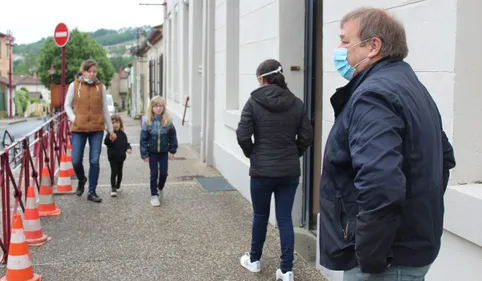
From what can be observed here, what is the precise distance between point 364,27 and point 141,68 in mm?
38978

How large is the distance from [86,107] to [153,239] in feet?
7.67

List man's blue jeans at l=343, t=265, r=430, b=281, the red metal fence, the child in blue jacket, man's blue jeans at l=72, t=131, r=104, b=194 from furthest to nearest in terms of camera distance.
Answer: man's blue jeans at l=72, t=131, r=104, b=194
the child in blue jacket
the red metal fence
man's blue jeans at l=343, t=265, r=430, b=281

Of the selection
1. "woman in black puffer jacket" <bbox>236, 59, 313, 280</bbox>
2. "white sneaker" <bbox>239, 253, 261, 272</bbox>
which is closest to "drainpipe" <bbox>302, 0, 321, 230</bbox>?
"white sneaker" <bbox>239, 253, 261, 272</bbox>

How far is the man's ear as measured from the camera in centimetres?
226

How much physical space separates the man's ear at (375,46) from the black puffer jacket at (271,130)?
224cm

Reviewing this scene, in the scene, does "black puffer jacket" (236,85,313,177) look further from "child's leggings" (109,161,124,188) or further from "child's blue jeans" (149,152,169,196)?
"child's leggings" (109,161,124,188)

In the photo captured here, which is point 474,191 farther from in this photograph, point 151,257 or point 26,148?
point 26,148

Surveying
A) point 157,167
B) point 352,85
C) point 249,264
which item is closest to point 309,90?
point 249,264

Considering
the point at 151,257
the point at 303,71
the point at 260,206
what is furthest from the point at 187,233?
the point at 303,71

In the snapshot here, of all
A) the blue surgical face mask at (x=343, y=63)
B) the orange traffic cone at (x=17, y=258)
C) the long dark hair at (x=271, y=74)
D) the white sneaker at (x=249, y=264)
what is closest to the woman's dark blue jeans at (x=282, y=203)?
the white sneaker at (x=249, y=264)

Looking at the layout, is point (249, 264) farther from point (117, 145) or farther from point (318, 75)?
point (117, 145)

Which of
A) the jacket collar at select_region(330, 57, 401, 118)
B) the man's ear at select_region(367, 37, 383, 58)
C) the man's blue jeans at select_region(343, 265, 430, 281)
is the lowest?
the man's blue jeans at select_region(343, 265, 430, 281)

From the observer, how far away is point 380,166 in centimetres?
201

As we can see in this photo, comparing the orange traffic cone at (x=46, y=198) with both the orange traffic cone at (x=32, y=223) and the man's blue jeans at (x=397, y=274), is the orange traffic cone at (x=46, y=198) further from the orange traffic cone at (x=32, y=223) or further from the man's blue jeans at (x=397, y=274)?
the man's blue jeans at (x=397, y=274)
